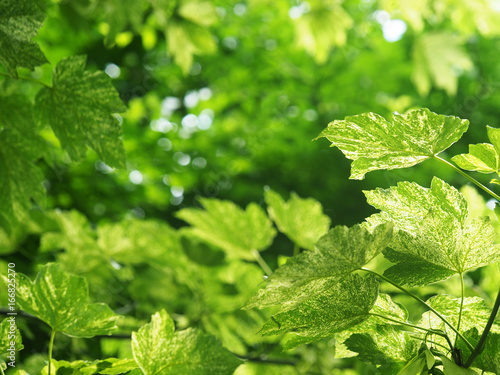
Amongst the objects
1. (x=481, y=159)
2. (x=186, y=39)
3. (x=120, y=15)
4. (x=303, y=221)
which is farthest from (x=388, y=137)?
(x=186, y=39)

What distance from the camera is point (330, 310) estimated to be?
0.32 m

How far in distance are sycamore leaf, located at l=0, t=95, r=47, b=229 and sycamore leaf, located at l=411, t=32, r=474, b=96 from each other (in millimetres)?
1620

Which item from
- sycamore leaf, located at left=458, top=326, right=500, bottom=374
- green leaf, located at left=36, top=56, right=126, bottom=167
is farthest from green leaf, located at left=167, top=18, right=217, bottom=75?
sycamore leaf, located at left=458, top=326, right=500, bottom=374

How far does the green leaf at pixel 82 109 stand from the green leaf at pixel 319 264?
0.76ft

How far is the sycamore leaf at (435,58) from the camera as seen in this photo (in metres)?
1.80

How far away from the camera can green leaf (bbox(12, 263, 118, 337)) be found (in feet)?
1.20

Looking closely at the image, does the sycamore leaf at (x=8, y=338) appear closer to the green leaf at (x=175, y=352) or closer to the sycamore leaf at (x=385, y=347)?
the green leaf at (x=175, y=352)

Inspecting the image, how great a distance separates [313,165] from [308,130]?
0.29 meters

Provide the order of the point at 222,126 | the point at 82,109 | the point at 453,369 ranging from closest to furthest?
the point at 453,369 → the point at 82,109 → the point at 222,126

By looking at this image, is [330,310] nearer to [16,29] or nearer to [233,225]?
[16,29]

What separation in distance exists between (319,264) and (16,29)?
0.30m

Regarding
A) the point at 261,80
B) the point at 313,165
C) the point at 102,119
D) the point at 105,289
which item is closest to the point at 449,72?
the point at 313,165

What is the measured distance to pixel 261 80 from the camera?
309cm

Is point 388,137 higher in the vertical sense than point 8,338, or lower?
higher
